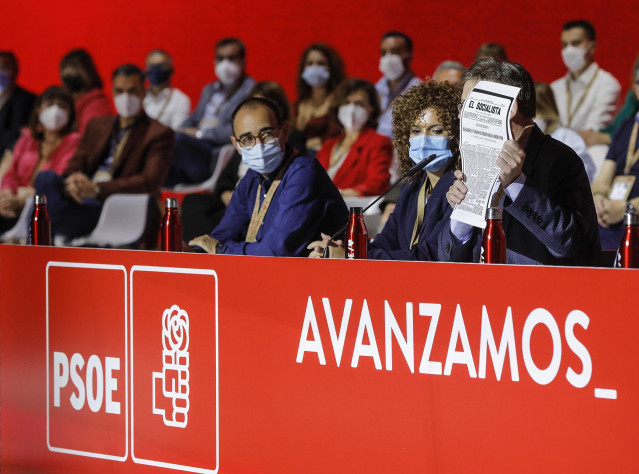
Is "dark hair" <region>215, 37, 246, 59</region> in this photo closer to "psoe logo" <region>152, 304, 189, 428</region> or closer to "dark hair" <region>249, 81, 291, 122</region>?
"dark hair" <region>249, 81, 291, 122</region>

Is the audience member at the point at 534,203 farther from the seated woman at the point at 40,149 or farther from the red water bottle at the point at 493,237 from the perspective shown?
the seated woman at the point at 40,149

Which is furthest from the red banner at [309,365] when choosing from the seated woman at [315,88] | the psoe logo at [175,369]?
the seated woman at [315,88]

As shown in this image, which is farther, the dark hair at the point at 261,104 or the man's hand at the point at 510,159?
the dark hair at the point at 261,104

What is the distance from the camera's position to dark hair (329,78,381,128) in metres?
5.05

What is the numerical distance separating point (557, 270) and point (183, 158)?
4.83 m

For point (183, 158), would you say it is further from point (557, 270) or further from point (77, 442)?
point (557, 270)

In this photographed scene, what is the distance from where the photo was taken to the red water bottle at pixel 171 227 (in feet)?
8.64

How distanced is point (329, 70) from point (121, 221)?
5.32ft

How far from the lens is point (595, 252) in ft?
7.06

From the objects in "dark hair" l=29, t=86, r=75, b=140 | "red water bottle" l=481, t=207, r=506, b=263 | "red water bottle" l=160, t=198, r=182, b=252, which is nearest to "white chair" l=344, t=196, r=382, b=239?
"red water bottle" l=160, t=198, r=182, b=252

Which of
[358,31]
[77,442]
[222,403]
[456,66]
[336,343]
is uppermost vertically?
[358,31]

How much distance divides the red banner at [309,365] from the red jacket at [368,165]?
2627mm

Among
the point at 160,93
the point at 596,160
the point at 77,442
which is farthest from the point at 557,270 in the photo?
the point at 160,93

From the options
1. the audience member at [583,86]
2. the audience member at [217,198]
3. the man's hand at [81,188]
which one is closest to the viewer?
the audience member at [583,86]
